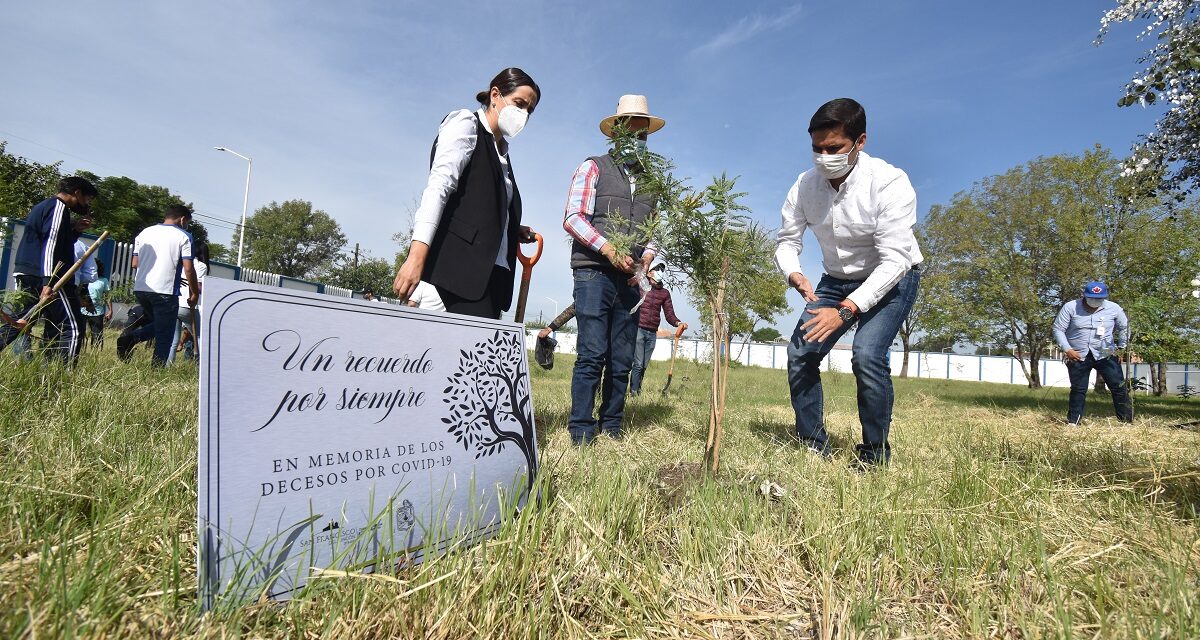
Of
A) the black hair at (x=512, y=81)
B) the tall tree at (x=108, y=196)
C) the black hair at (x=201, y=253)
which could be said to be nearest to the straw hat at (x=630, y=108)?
the black hair at (x=512, y=81)

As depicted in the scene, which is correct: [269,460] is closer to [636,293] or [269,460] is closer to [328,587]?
[328,587]

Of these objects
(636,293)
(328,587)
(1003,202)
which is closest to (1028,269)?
(1003,202)

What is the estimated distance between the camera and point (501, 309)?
9.30 ft

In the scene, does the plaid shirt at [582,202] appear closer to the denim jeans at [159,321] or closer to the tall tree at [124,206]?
the denim jeans at [159,321]

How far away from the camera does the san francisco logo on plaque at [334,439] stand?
1.16 meters

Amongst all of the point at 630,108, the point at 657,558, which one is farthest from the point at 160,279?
the point at 657,558

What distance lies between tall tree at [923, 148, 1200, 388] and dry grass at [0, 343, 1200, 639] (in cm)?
2174

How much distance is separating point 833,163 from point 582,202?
4.82 feet

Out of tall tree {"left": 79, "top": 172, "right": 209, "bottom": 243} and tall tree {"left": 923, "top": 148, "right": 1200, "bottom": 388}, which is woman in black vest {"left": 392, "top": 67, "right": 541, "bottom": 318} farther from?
tall tree {"left": 79, "top": 172, "right": 209, "bottom": 243}

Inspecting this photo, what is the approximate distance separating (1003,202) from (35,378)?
3156 centimetres

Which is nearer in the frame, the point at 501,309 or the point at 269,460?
the point at 269,460

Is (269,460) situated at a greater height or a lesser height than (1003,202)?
lesser

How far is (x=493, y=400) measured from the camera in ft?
5.82

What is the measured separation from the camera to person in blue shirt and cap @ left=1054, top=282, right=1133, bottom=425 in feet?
21.1
